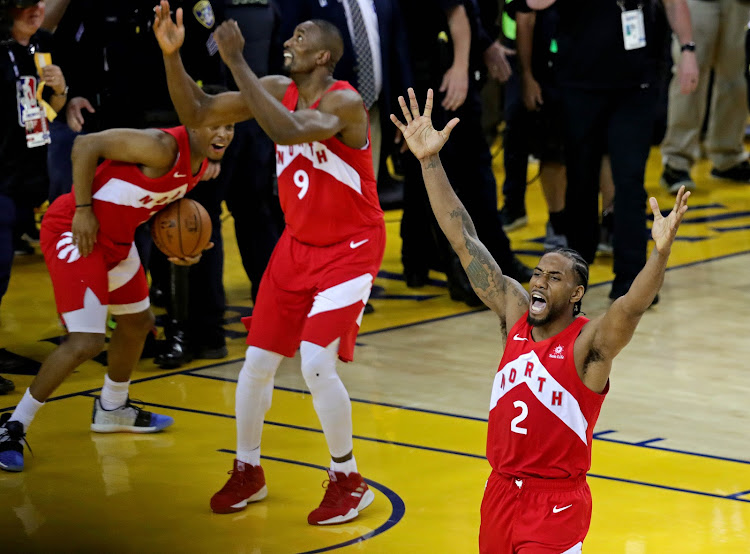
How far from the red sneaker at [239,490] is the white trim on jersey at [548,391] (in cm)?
164

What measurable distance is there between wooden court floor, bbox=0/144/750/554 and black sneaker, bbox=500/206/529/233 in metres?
2.35

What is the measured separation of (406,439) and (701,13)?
25.6ft

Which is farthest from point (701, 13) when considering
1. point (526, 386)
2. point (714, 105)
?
point (526, 386)

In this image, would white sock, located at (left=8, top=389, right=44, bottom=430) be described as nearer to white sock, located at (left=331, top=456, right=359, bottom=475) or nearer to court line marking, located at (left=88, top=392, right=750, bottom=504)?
court line marking, located at (left=88, top=392, right=750, bottom=504)

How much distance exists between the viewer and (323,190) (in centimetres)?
591

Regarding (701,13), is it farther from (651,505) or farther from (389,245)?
(651,505)

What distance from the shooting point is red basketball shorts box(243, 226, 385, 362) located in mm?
5742

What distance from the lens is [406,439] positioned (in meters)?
6.73

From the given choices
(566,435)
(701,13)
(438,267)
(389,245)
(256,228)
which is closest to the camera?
(566,435)

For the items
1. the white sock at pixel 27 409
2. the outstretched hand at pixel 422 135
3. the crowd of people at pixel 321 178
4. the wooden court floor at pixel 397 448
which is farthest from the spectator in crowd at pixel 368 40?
the outstretched hand at pixel 422 135

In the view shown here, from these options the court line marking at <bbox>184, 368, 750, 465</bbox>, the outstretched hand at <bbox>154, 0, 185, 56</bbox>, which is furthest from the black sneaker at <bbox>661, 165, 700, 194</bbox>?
the outstretched hand at <bbox>154, 0, 185, 56</bbox>

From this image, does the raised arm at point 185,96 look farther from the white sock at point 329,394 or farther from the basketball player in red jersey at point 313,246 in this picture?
the white sock at point 329,394

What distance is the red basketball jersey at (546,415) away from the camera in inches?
175

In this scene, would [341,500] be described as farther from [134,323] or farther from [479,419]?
[134,323]
